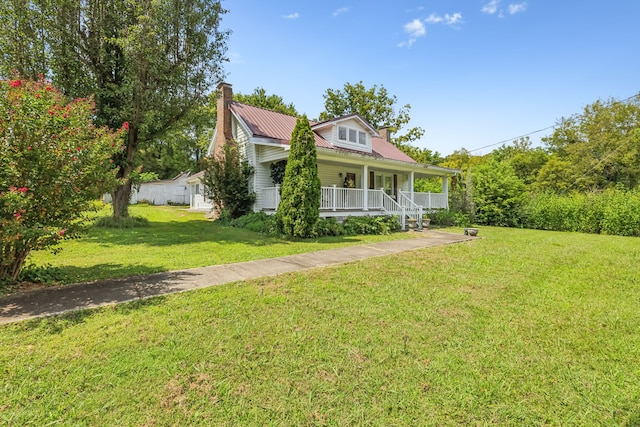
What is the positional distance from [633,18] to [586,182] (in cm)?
2074

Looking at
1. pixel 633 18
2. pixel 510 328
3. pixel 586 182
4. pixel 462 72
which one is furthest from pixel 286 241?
pixel 586 182

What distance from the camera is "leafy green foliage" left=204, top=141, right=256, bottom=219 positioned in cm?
1437

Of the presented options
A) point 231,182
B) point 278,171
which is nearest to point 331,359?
point 278,171

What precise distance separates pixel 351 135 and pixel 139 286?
1449 cm

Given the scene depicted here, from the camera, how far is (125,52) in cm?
1149

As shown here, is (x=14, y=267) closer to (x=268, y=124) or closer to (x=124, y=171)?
(x=124, y=171)

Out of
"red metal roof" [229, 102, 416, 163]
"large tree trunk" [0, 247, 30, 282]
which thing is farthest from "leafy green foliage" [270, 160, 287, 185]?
"large tree trunk" [0, 247, 30, 282]

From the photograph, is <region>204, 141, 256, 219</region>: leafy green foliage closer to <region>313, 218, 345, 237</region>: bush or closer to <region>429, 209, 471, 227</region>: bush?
<region>313, 218, 345, 237</region>: bush

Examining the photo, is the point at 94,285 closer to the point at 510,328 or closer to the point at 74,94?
the point at 510,328

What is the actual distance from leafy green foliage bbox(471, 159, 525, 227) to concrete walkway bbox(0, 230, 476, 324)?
48.1 ft

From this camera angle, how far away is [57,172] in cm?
452

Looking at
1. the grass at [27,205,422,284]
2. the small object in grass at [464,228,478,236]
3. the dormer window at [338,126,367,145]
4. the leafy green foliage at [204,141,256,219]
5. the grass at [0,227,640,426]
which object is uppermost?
the dormer window at [338,126,367,145]

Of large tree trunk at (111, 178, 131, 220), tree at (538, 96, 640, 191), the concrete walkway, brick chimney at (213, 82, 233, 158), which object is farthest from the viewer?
tree at (538, 96, 640, 191)

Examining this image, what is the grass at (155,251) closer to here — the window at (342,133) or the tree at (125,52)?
the tree at (125,52)
